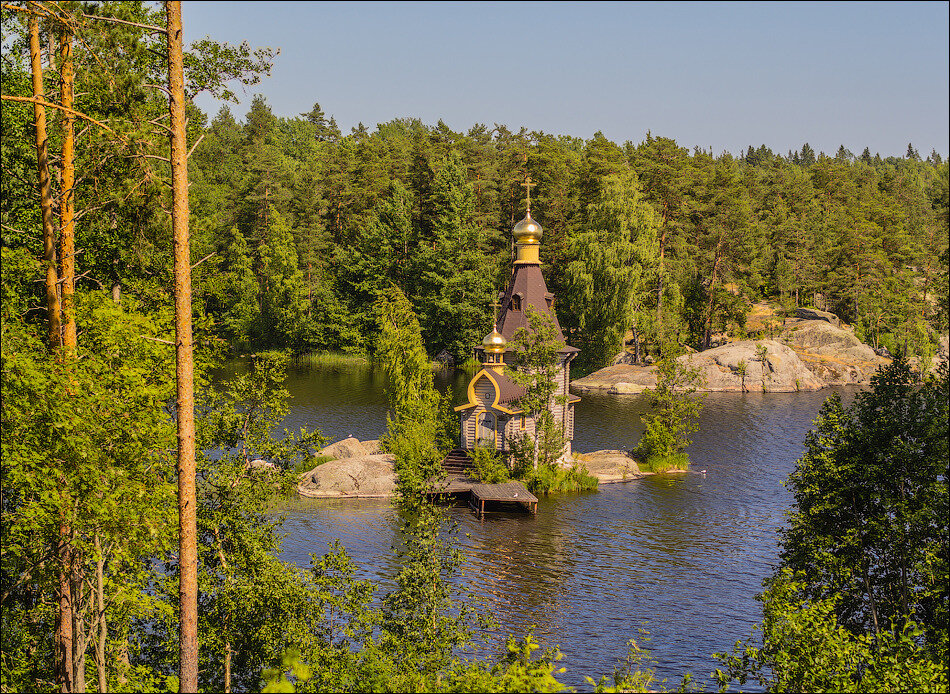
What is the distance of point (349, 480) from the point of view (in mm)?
38375

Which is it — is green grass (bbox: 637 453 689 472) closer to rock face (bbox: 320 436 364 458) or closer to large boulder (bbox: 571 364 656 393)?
rock face (bbox: 320 436 364 458)

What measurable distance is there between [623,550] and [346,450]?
15.9 meters

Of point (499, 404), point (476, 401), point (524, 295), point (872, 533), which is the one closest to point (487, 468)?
point (499, 404)

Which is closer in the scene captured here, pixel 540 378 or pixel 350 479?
pixel 540 378

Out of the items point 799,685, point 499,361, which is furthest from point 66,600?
point 499,361

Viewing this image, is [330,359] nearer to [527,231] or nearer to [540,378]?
[527,231]

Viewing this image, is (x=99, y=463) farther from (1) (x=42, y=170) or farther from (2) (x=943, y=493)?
(2) (x=943, y=493)

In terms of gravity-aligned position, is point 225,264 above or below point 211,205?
below

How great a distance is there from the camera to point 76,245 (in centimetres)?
1759

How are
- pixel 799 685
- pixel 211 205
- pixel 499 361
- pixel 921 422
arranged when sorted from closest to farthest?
pixel 799 685 → pixel 921 422 → pixel 499 361 → pixel 211 205

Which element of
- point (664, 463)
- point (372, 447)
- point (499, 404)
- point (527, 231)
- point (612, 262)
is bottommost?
point (664, 463)

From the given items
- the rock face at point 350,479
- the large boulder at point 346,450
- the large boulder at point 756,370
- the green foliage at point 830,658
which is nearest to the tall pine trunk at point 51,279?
the green foliage at point 830,658

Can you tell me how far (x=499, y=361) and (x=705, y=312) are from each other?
43151 mm

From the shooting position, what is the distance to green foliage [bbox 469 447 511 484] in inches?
1483
